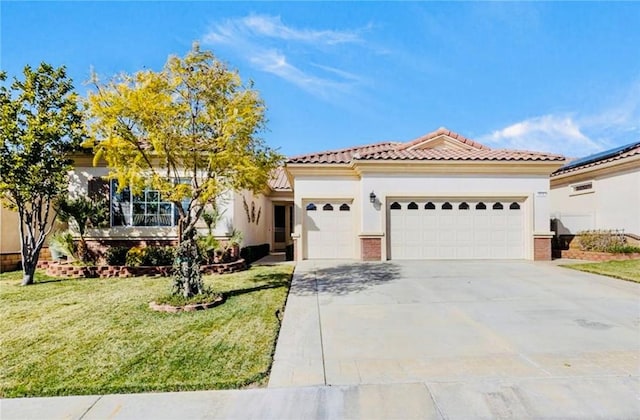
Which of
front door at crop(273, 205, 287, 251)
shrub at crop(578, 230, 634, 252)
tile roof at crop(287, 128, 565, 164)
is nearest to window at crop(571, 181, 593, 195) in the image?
shrub at crop(578, 230, 634, 252)

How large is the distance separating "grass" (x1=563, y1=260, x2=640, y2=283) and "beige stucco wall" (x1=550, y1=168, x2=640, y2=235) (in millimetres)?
2662

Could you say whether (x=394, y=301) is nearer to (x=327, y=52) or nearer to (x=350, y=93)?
(x=327, y=52)

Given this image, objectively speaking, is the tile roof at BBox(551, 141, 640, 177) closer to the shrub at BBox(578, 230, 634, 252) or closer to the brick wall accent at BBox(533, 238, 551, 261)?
the shrub at BBox(578, 230, 634, 252)

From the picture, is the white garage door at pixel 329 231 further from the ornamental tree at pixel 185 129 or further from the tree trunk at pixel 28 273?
the tree trunk at pixel 28 273

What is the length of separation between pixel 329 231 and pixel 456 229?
4935 millimetres

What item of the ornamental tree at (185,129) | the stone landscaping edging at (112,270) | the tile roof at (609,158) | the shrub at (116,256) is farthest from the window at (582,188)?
the shrub at (116,256)

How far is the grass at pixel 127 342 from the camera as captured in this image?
13.1ft

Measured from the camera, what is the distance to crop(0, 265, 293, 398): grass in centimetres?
398

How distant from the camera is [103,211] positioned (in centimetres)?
1274

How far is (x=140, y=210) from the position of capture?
520 inches

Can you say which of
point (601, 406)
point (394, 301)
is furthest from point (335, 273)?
point (601, 406)

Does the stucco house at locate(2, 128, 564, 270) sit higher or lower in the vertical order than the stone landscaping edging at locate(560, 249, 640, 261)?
higher

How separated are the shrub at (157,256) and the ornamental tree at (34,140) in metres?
2.75

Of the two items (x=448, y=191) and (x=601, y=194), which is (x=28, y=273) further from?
(x=601, y=194)
